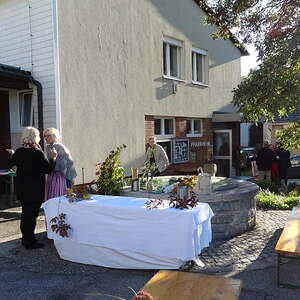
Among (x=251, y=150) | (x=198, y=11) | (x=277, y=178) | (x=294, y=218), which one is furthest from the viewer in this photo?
(x=251, y=150)

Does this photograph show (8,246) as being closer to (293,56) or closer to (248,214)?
(248,214)

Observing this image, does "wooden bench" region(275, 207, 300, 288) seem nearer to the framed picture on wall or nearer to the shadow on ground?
the shadow on ground

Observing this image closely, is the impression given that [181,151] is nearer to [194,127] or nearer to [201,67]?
[194,127]

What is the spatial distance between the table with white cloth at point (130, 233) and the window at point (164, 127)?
25.0 ft

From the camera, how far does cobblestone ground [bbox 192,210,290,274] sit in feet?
16.6

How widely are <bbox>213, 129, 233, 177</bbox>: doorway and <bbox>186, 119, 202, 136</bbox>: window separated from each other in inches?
38.4

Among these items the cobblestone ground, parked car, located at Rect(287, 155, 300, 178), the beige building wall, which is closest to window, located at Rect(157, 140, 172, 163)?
the beige building wall

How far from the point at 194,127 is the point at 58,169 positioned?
31.4 ft

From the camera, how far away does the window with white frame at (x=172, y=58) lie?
1309cm

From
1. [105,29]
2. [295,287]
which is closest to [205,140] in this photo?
[105,29]

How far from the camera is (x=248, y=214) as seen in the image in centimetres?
670

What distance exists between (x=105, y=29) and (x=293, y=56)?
17.8 feet

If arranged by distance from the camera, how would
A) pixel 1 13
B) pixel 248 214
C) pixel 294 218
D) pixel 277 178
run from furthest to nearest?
pixel 277 178 → pixel 1 13 → pixel 248 214 → pixel 294 218

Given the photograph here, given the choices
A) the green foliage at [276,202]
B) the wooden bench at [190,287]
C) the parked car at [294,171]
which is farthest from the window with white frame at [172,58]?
the wooden bench at [190,287]
